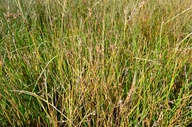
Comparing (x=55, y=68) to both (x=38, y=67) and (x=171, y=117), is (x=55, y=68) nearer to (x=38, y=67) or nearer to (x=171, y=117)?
(x=38, y=67)

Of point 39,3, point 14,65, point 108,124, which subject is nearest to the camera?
point 108,124

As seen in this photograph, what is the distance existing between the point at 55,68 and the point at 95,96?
1.00ft

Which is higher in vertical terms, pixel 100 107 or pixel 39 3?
pixel 39 3

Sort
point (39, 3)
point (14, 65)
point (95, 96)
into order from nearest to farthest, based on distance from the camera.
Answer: point (95, 96) → point (14, 65) → point (39, 3)

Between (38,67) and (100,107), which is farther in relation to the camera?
(38,67)

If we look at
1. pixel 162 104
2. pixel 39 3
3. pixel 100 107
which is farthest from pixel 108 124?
pixel 39 3

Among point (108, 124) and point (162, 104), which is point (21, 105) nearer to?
point (108, 124)

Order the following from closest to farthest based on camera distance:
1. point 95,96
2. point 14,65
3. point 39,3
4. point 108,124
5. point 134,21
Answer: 1. point 108,124
2. point 95,96
3. point 14,65
4. point 134,21
5. point 39,3

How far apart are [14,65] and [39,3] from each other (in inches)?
47.4

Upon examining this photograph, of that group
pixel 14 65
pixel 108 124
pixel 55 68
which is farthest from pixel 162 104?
pixel 14 65

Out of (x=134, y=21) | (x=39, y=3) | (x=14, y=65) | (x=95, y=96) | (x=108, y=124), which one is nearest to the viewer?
(x=108, y=124)

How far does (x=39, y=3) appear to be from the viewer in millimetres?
2182

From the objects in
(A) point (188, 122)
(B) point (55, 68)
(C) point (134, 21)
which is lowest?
(A) point (188, 122)

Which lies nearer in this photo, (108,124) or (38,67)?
(108,124)
